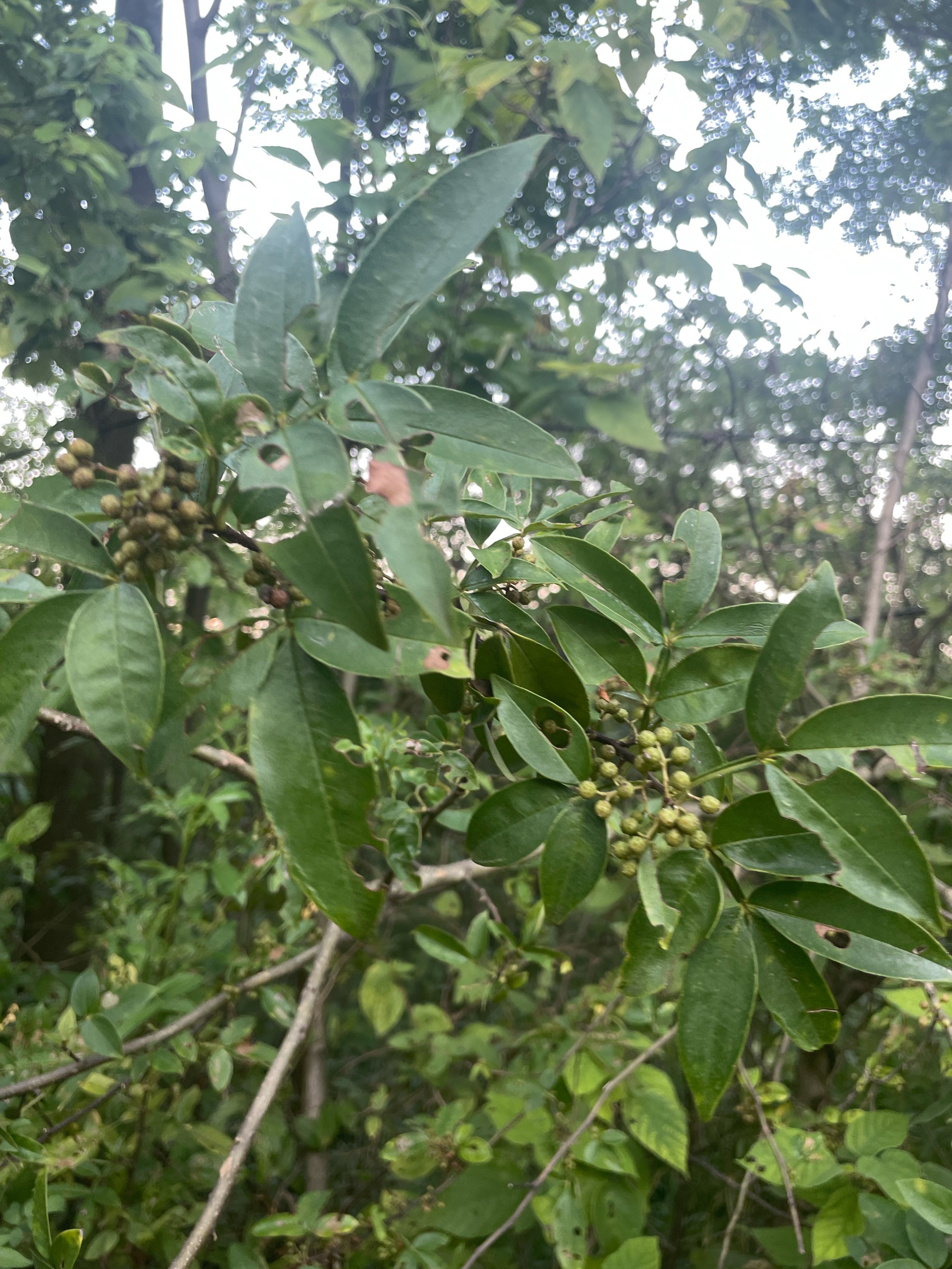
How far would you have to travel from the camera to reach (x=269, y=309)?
0.35 m

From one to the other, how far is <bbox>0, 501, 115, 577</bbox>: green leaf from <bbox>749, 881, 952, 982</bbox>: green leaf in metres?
0.41

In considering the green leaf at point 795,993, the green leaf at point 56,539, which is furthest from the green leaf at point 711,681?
the green leaf at point 56,539

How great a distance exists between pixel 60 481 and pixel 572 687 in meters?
0.60

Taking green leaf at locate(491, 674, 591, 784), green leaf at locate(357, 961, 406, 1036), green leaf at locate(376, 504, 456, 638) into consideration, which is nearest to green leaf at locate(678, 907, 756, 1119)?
green leaf at locate(491, 674, 591, 784)

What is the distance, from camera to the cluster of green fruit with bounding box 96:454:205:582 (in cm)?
38

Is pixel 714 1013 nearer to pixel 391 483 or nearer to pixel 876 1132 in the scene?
pixel 391 483

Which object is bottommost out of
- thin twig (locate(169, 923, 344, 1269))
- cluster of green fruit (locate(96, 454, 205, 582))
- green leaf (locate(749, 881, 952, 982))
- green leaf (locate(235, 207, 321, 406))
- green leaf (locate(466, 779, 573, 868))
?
thin twig (locate(169, 923, 344, 1269))

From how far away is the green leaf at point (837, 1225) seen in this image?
0.85 meters

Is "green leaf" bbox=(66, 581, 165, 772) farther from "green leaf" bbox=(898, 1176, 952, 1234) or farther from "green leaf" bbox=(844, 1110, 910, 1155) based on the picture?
"green leaf" bbox=(844, 1110, 910, 1155)

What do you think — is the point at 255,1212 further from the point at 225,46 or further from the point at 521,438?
the point at 225,46

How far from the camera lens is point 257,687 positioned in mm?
377

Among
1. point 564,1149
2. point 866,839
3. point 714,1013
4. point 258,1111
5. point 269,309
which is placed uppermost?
point 269,309

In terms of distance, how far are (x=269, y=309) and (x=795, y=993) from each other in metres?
0.46

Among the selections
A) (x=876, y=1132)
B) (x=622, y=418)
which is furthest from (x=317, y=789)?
(x=622, y=418)
